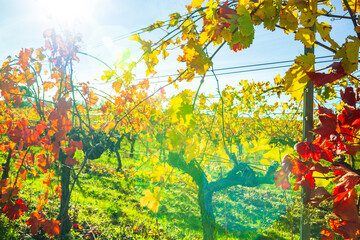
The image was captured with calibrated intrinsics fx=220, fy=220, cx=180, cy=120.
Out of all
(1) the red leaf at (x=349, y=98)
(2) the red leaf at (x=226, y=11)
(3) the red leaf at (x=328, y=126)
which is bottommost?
(3) the red leaf at (x=328, y=126)

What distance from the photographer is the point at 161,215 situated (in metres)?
4.73

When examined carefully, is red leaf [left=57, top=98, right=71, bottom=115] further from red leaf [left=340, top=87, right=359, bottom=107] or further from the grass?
the grass

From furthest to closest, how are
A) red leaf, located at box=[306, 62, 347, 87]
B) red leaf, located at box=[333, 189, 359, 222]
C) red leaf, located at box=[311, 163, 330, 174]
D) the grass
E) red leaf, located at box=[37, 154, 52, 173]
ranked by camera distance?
the grass < red leaf, located at box=[37, 154, 52, 173] < red leaf, located at box=[311, 163, 330, 174] < red leaf, located at box=[333, 189, 359, 222] < red leaf, located at box=[306, 62, 347, 87]

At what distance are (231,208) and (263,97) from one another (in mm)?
2634

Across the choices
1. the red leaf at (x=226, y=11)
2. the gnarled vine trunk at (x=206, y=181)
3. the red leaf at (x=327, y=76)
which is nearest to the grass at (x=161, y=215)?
the gnarled vine trunk at (x=206, y=181)

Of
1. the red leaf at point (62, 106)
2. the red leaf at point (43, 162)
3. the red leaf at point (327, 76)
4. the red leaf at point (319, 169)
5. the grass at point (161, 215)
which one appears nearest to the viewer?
the red leaf at point (327, 76)

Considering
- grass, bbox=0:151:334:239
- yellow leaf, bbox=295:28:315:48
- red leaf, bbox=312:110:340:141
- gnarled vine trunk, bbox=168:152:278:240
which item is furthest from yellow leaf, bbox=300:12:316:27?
grass, bbox=0:151:334:239

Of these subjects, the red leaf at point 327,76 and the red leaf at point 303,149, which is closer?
the red leaf at point 327,76

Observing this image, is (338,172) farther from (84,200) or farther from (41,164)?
(84,200)

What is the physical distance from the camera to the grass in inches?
147

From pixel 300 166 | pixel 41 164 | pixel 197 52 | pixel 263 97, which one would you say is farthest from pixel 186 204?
pixel 197 52

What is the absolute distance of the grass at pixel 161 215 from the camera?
3.74 metres

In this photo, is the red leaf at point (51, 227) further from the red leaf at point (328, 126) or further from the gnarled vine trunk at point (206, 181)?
the red leaf at point (328, 126)

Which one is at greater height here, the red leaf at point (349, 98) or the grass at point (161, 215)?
the red leaf at point (349, 98)
